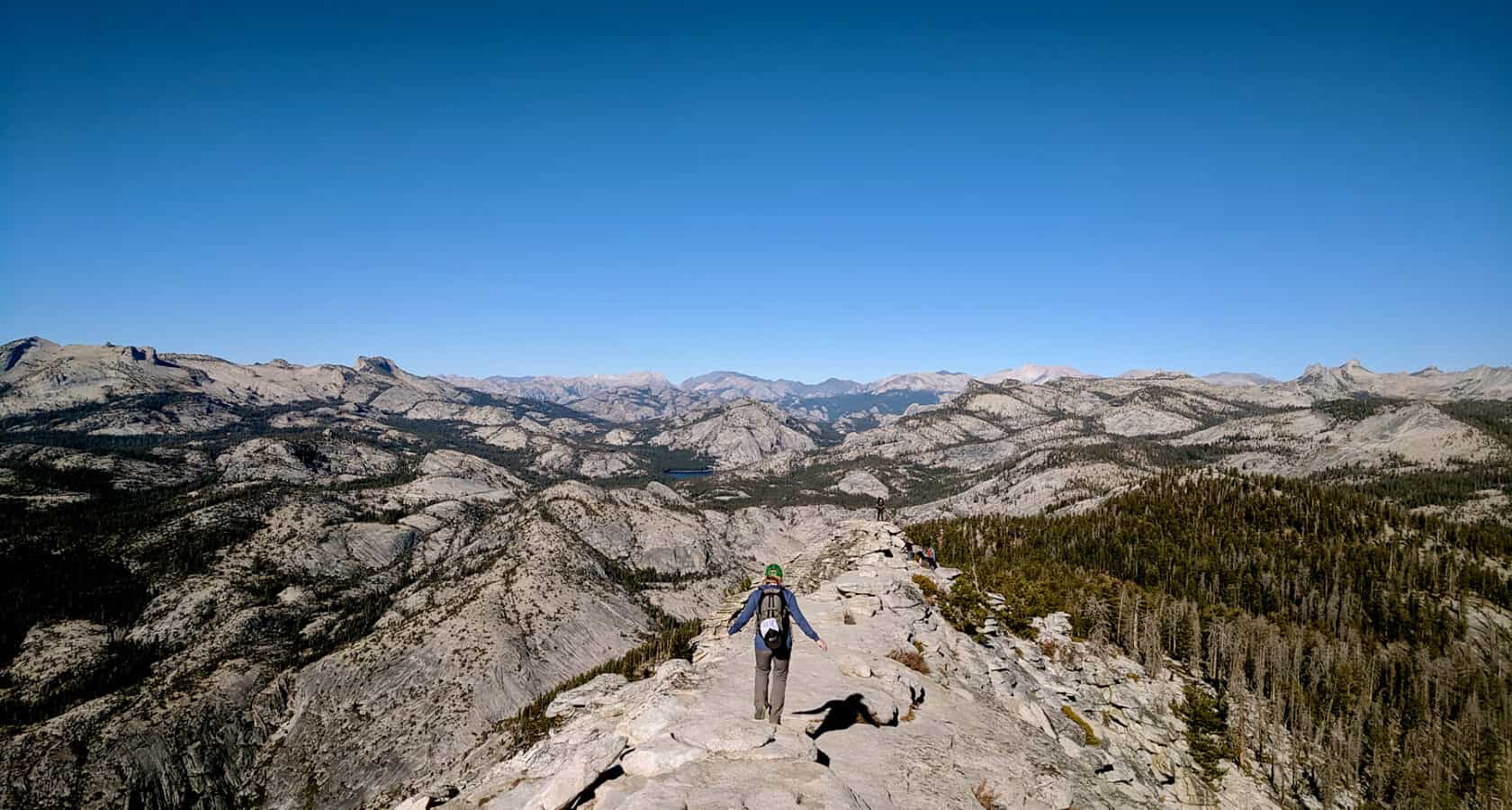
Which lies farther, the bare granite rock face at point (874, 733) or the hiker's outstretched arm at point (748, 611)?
the hiker's outstretched arm at point (748, 611)

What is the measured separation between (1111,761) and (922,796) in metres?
24.0

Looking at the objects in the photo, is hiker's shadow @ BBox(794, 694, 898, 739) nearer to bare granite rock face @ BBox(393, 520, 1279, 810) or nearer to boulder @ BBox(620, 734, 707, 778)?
bare granite rock face @ BBox(393, 520, 1279, 810)

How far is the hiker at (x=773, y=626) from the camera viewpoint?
17.0 meters

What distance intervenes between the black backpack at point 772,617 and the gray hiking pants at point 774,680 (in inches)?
18.2

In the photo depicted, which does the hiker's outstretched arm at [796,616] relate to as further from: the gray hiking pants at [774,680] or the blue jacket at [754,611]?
the gray hiking pants at [774,680]

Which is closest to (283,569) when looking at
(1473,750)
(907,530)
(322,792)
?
(322,792)

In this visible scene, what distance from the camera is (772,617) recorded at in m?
17.1

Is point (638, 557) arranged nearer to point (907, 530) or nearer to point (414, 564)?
point (414, 564)

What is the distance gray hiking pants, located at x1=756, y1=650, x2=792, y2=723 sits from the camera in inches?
696

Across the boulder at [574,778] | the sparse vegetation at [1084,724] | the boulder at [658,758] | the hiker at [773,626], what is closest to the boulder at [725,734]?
the boulder at [658,758]

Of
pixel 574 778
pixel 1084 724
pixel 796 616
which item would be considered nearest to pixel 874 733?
pixel 796 616

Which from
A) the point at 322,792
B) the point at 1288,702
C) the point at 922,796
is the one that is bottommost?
the point at 322,792

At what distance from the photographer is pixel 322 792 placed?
85.6 meters

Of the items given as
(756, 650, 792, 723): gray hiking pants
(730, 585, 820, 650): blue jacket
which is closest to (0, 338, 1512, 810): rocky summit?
(756, 650, 792, 723): gray hiking pants
